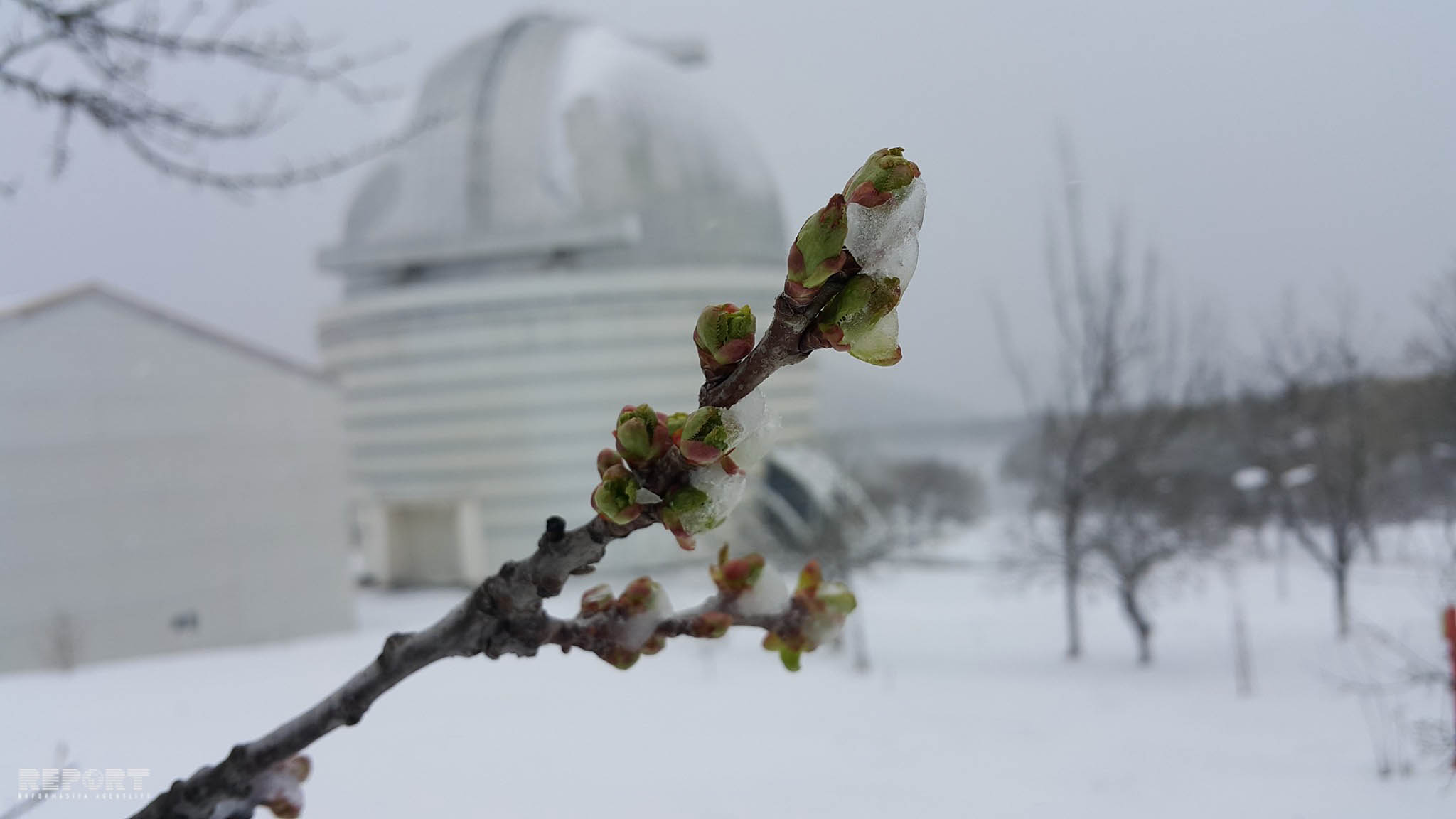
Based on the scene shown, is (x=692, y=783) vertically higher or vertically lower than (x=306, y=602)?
higher

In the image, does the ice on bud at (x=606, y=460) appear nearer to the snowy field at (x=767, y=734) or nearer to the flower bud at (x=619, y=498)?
the flower bud at (x=619, y=498)

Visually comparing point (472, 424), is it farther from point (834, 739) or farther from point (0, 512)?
point (834, 739)

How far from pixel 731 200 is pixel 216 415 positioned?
2.10m

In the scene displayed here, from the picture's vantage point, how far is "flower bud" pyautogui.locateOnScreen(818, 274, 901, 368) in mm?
139

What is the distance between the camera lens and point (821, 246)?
0.44ft

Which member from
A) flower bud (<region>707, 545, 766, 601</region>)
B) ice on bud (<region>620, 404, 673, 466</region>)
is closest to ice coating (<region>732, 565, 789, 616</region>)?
flower bud (<region>707, 545, 766, 601</region>)

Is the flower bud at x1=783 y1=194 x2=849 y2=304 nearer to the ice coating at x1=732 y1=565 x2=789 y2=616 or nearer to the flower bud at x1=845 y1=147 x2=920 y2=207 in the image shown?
the flower bud at x1=845 y1=147 x2=920 y2=207

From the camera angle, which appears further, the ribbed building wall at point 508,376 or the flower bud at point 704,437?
the ribbed building wall at point 508,376

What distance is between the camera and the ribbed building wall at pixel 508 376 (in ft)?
10.4

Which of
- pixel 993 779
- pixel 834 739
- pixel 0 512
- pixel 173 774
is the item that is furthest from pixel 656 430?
pixel 0 512

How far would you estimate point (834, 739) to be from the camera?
1063 mm

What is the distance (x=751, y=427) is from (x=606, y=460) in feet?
0.11

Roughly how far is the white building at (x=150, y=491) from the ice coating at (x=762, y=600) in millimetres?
2093
